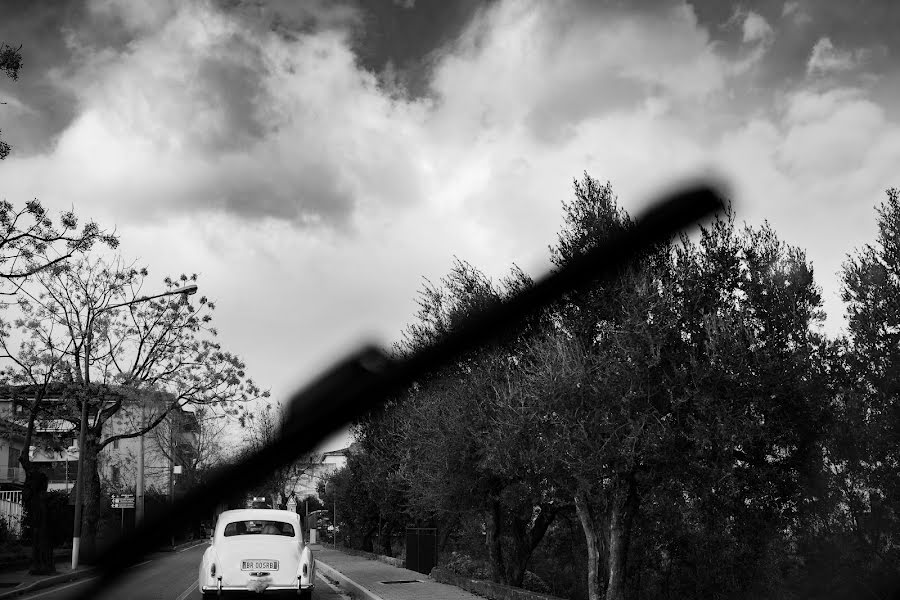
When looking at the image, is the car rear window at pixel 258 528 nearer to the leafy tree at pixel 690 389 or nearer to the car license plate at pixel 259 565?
the car license plate at pixel 259 565

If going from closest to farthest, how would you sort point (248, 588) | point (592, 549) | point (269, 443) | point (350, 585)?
1. point (269, 443)
2. point (248, 588)
3. point (592, 549)
4. point (350, 585)

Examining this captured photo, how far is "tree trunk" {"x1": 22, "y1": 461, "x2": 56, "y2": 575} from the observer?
2198 cm

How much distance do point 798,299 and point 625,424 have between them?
143 inches

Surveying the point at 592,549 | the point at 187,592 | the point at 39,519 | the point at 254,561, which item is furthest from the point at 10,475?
the point at 592,549

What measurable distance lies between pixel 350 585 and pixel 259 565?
21.6 ft

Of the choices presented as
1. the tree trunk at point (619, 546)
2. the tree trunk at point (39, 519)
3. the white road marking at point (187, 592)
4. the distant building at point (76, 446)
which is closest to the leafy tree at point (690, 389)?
the tree trunk at point (619, 546)

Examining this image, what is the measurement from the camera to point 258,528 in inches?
551

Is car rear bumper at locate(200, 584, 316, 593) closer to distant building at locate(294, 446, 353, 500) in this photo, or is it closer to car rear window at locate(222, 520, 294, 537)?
car rear window at locate(222, 520, 294, 537)

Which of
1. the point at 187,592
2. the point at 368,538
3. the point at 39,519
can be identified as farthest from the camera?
the point at 368,538

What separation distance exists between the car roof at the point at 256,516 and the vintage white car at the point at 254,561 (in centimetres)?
2

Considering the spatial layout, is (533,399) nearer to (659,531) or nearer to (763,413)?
(763,413)

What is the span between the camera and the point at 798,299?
A: 12.6 meters

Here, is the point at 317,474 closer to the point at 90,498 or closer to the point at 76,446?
the point at 76,446

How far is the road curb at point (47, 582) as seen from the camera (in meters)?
17.1
